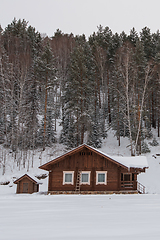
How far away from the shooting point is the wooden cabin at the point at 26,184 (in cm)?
2070

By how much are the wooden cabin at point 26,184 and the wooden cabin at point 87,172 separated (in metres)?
1.80

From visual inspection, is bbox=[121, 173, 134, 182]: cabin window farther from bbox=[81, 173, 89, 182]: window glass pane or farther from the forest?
the forest

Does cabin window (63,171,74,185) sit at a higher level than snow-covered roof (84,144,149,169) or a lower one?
lower

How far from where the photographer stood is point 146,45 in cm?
4238

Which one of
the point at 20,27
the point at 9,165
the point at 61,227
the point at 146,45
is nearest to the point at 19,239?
the point at 61,227

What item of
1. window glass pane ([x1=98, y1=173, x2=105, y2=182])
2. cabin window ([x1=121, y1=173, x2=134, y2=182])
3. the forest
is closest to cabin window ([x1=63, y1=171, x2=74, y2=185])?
window glass pane ([x1=98, y1=173, x2=105, y2=182])

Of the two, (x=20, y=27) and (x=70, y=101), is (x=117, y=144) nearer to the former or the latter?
(x=70, y=101)

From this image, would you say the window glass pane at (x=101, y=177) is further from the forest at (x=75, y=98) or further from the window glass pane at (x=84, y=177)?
the forest at (x=75, y=98)

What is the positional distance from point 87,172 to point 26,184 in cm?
597

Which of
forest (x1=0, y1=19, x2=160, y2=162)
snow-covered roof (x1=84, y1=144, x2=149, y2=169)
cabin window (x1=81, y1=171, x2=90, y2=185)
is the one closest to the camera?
snow-covered roof (x1=84, y1=144, x2=149, y2=169)

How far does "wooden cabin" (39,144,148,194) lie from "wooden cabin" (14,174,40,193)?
1.80m

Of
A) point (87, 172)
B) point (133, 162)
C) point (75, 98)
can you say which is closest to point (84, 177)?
point (87, 172)

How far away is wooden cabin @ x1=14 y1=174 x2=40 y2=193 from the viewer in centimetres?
2070

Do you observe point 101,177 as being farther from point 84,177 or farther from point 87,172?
point 84,177
